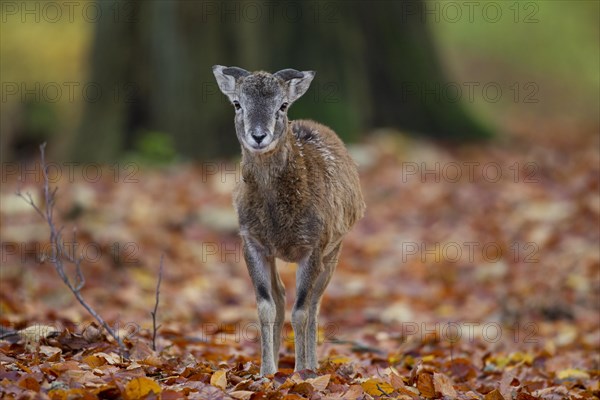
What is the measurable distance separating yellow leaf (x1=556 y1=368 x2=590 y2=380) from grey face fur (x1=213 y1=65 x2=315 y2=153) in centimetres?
334

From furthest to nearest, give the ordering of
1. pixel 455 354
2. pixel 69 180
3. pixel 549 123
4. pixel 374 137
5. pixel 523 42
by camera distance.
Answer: pixel 523 42 < pixel 549 123 < pixel 374 137 < pixel 69 180 < pixel 455 354

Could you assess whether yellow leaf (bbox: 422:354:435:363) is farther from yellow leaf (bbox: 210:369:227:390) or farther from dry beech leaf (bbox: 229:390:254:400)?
dry beech leaf (bbox: 229:390:254:400)

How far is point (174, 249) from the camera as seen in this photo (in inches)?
512

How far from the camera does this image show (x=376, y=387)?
5961mm

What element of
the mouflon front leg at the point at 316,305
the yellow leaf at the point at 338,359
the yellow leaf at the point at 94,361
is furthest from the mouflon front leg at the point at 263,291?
the yellow leaf at the point at 94,361

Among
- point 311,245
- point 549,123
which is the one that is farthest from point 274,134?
point 549,123

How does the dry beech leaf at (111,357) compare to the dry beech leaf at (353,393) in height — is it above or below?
above

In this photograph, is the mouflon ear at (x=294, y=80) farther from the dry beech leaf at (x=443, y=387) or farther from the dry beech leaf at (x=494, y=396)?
the dry beech leaf at (x=494, y=396)

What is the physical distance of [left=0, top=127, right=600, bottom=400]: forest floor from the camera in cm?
622

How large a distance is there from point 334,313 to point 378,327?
1024mm

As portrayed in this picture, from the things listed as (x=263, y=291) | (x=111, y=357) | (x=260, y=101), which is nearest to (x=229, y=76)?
(x=260, y=101)

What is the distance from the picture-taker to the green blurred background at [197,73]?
1770 centimetres

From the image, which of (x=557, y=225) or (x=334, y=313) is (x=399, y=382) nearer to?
(x=334, y=313)

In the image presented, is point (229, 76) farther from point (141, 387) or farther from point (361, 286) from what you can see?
point (361, 286)
